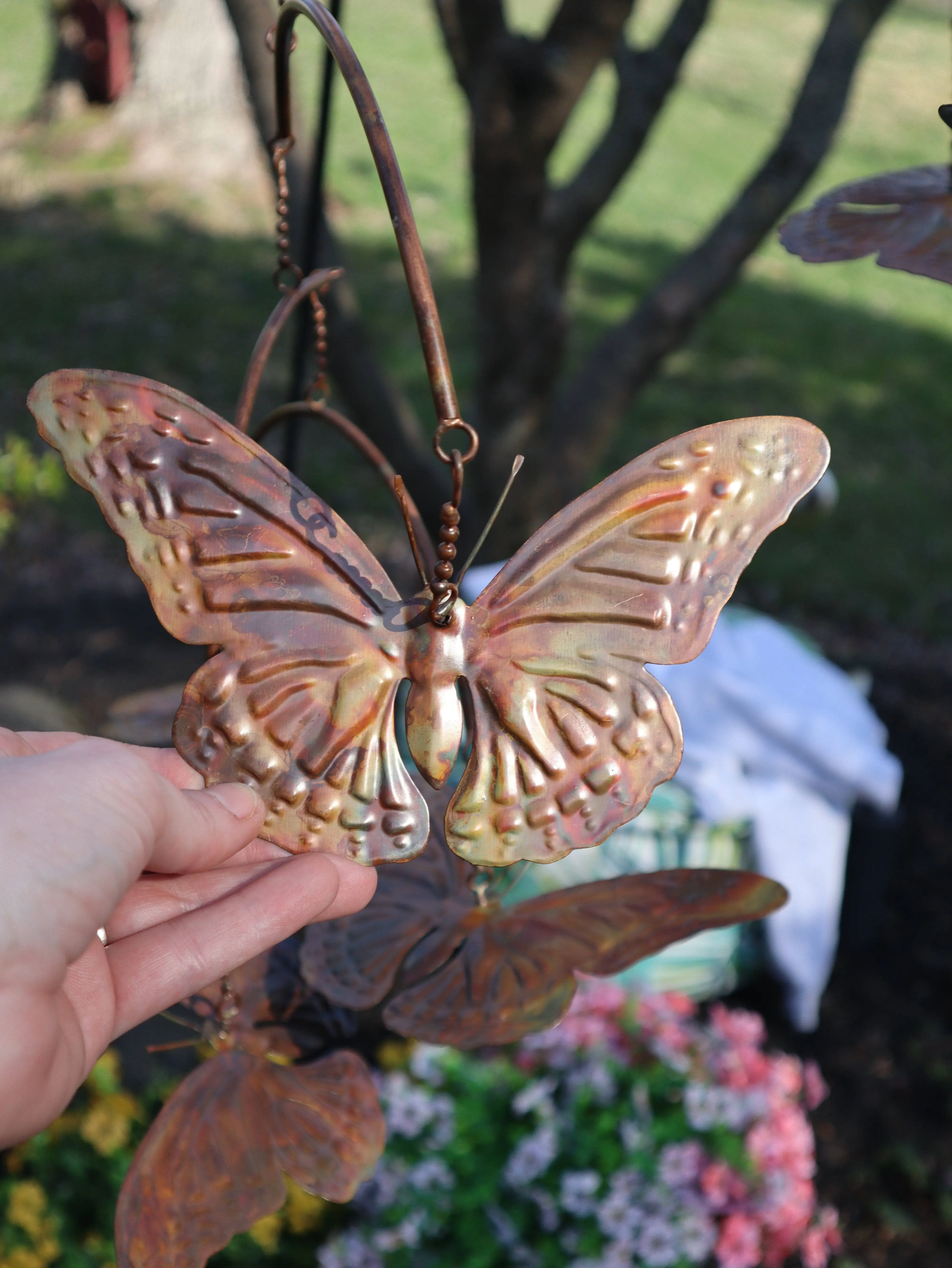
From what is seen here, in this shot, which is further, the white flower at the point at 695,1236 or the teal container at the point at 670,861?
the teal container at the point at 670,861

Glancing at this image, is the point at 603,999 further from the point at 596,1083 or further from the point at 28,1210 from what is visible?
the point at 28,1210

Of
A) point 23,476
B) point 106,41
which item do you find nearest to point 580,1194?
point 23,476

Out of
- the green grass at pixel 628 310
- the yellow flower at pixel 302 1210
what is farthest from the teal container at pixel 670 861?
the green grass at pixel 628 310

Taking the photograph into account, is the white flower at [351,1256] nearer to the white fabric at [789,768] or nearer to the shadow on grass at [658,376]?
the white fabric at [789,768]

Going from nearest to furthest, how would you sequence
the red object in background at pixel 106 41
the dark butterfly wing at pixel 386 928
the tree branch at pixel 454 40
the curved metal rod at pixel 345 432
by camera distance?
1. the dark butterfly wing at pixel 386 928
2. the curved metal rod at pixel 345 432
3. the tree branch at pixel 454 40
4. the red object in background at pixel 106 41

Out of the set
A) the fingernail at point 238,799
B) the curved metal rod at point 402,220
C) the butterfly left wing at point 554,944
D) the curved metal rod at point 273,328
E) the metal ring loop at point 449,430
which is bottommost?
the butterfly left wing at point 554,944

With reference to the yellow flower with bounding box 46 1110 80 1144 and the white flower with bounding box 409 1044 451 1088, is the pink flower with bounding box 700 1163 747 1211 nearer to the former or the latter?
the white flower with bounding box 409 1044 451 1088

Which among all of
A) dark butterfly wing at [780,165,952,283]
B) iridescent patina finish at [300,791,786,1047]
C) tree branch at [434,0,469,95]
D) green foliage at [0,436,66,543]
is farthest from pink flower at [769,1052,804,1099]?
tree branch at [434,0,469,95]
